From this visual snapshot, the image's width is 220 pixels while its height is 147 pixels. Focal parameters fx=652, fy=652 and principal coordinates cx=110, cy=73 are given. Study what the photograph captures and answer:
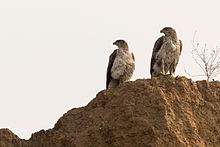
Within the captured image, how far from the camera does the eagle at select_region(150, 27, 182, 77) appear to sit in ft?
44.3

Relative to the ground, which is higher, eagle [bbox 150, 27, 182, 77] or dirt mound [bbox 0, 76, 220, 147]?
eagle [bbox 150, 27, 182, 77]

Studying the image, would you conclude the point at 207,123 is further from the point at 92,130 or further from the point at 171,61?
the point at 171,61

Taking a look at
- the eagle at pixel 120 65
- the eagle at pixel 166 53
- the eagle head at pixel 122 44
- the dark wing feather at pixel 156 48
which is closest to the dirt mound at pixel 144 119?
the eagle at pixel 166 53

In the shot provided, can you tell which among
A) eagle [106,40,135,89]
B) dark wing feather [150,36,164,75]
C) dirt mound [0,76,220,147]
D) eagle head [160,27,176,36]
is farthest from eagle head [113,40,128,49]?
dirt mound [0,76,220,147]

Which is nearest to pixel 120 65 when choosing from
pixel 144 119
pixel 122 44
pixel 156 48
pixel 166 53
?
pixel 122 44

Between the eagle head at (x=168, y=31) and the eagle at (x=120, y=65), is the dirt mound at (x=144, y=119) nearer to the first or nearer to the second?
the eagle head at (x=168, y=31)

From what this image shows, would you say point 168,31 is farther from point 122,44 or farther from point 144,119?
point 144,119

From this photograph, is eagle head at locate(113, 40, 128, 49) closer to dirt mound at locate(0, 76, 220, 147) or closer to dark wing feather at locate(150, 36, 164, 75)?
dark wing feather at locate(150, 36, 164, 75)

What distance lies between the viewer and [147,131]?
1019 centimetres

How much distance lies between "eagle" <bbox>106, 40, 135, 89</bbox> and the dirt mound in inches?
111

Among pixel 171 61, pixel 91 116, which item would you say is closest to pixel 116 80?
pixel 171 61

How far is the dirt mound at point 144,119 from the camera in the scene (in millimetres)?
10281

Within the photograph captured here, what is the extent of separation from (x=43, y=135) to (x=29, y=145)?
0.34 metres

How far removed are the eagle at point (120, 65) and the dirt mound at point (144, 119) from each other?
9.29ft
